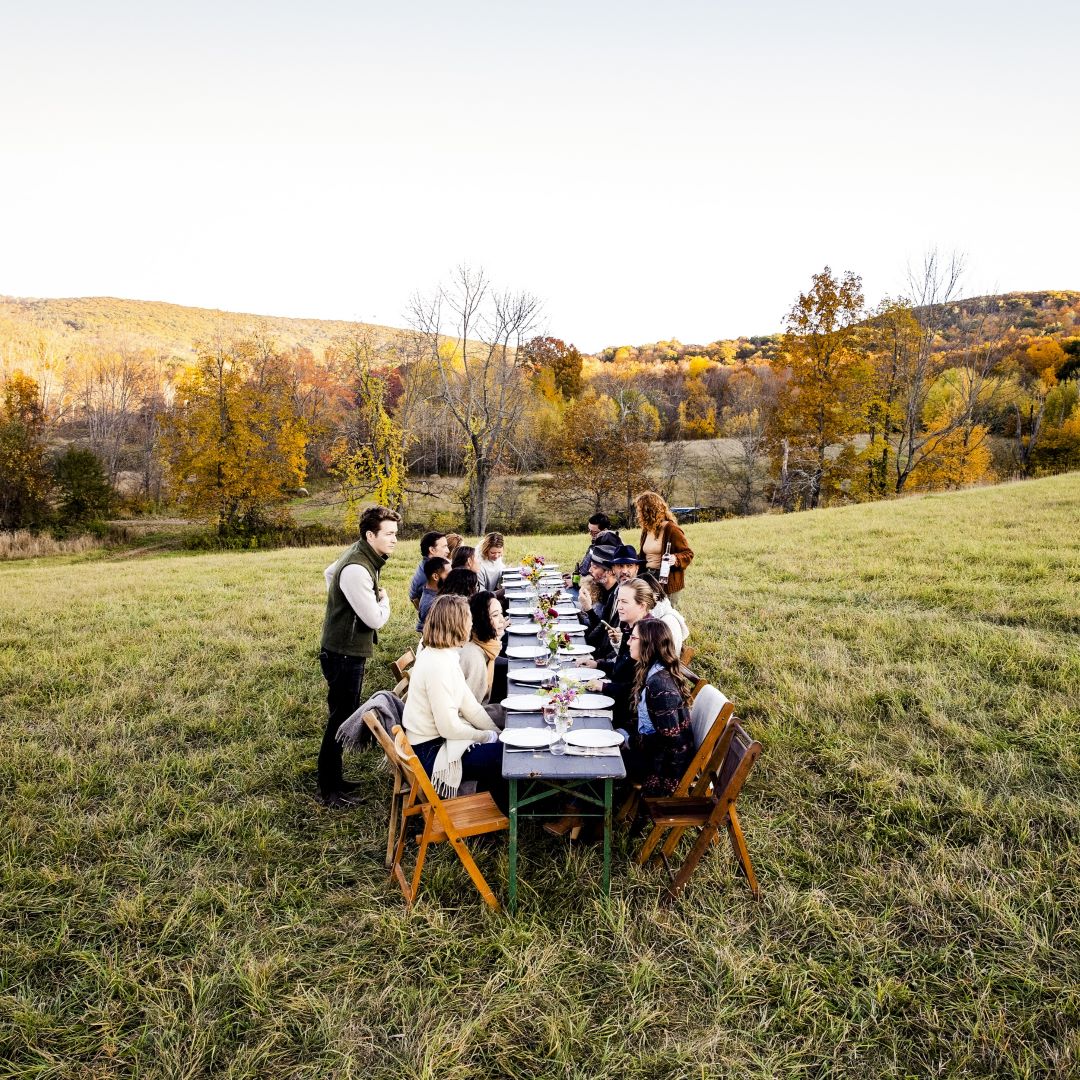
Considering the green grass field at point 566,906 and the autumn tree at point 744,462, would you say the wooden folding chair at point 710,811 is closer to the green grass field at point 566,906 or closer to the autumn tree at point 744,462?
the green grass field at point 566,906

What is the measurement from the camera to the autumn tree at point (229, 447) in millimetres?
30578

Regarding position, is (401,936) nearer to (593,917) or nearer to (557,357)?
(593,917)

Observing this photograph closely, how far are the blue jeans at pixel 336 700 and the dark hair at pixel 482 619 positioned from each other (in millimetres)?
1024

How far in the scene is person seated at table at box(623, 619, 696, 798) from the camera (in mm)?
4480

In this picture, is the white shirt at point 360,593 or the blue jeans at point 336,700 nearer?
the white shirt at point 360,593

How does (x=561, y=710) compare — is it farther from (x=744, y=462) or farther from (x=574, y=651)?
(x=744, y=462)

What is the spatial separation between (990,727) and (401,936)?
19.0 ft

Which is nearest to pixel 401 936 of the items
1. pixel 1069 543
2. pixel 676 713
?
pixel 676 713

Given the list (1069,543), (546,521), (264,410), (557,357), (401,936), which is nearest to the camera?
(401,936)

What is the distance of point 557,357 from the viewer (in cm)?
6200

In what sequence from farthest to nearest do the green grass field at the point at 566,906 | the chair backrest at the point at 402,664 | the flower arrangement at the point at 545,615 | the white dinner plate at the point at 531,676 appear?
1. the flower arrangement at the point at 545,615
2. the chair backrest at the point at 402,664
3. the white dinner plate at the point at 531,676
4. the green grass field at the point at 566,906

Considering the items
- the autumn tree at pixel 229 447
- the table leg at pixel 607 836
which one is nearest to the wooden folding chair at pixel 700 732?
the table leg at pixel 607 836

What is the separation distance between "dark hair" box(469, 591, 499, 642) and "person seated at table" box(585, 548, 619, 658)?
1917 millimetres

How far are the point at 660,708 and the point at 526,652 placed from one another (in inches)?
95.8
